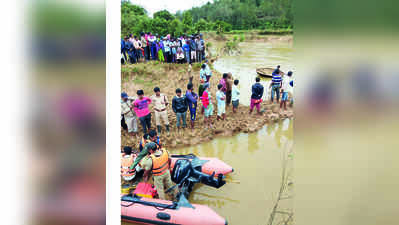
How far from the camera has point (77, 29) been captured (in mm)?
1624

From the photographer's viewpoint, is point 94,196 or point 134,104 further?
point 134,104

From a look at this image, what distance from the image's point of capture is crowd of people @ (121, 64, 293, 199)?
9.74 ft

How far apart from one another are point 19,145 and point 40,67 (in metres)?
0.46

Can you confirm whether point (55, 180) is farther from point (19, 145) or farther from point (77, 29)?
point (77, 29)

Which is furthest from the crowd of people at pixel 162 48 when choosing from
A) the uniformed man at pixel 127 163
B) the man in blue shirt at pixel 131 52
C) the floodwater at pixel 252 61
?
the uniformed man at pixel 127 163

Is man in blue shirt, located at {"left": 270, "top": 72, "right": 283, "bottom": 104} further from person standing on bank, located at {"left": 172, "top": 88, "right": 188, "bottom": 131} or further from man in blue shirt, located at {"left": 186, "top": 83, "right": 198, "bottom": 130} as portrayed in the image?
person standing on bank, located at {"left": 172, "top": 88, "right": 188, "bottom": 131}

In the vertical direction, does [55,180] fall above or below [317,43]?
below

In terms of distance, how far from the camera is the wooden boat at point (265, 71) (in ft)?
9.01

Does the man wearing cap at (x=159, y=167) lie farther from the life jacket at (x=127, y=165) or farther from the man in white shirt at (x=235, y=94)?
the man in white shirt at (x=235, y=94)

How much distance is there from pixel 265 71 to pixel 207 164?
1.18 metres


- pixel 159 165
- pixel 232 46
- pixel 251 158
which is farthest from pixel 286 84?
pixel 159 165

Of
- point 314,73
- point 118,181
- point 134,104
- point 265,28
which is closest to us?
point 118,181

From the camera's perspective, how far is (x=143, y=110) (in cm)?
336

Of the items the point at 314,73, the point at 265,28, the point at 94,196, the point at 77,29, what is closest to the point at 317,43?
the point at 314,73
